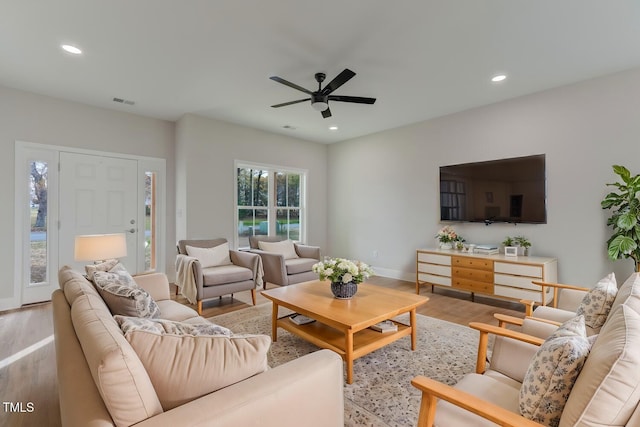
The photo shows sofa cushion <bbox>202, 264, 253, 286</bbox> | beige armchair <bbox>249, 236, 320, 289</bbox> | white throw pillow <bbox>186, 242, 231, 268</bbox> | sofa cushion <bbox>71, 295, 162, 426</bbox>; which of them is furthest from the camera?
beige armchair <bbox>249, 236, 320, 289</bbox>

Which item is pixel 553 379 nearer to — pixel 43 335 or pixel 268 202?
pixel 43 335

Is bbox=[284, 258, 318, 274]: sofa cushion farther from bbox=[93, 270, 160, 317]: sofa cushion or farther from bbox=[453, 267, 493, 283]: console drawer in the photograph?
bbox=[93, 270, 160, 317]: sofa cushion

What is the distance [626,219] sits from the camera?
3023 millimetres

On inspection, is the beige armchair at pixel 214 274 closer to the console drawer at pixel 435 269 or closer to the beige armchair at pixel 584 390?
the console drawer at pixel 435 269

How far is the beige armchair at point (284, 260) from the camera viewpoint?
166 inches

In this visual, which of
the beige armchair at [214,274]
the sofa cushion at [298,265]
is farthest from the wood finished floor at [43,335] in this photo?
the sofa cushion at [298,265]

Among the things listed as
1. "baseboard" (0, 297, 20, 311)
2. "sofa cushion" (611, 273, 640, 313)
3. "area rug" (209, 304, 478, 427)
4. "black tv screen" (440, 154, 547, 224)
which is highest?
"black tv screen" (440, 154, 547, 224)

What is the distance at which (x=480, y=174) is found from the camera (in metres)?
4.36

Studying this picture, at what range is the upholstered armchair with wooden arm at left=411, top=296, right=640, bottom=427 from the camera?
0.84 m

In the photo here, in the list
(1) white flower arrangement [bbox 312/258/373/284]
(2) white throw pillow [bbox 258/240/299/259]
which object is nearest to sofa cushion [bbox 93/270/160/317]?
(1) white flower arrangement [bbox 312/258/373/284]

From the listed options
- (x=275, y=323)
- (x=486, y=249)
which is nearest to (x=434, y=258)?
(x=486, y=249)

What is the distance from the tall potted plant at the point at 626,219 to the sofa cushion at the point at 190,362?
3.81 metres

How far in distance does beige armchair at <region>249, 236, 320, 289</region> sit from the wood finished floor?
1.39 feet

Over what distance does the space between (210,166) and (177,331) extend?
4.11 meters
